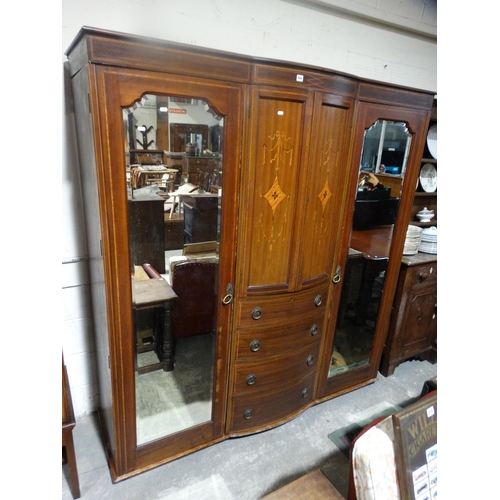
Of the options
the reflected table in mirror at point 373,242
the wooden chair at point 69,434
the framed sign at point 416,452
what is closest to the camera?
the framed sign at point 416,452

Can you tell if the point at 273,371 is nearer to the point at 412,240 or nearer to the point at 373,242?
the point at 373,242

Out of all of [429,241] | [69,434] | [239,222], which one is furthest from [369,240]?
[69,434]

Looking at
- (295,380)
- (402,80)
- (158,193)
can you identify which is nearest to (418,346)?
(295,380)

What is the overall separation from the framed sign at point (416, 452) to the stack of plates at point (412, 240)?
129 centimetres

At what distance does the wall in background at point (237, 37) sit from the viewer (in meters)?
1.38

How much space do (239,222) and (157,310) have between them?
0.54 m

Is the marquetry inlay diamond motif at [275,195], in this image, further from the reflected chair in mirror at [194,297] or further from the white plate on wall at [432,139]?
the white plate on wall at [432,139]

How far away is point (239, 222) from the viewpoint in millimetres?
1334

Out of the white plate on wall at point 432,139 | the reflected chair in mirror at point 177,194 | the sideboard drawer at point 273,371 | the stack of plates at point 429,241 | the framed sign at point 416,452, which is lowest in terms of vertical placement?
the sideboard drawer at point 273,371

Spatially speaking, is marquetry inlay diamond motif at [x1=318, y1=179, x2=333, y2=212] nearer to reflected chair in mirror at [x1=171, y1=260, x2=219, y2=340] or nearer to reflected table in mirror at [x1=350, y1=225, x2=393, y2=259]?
reflected table in mirror at [x1=350, y1=225, x2=393, y2=259]

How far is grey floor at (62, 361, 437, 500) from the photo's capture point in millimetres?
1440

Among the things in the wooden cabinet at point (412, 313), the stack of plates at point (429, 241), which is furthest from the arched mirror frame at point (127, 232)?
the stack of plates at point (429, 241)
